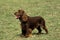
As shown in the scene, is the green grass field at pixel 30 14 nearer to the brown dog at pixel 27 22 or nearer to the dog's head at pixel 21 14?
the brown dog at pixel 27 22

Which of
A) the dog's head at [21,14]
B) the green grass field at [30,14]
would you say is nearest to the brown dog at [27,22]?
the dog's head at [21,14]

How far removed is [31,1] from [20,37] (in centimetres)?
788

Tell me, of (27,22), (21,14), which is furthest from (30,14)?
(21,14)

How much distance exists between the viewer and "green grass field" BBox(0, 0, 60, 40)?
9.21m

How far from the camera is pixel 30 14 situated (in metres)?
13.0

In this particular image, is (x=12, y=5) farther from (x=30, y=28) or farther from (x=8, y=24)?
(x=30, y=28)

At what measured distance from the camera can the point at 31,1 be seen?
16781mm

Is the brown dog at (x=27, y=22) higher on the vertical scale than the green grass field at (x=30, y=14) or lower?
higher

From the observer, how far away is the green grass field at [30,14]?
9.21 metres

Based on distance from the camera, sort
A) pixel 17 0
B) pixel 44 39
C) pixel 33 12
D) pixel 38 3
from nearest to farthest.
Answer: pixel 44 39
pixel 33 12
pixel 38 3
pixel 17 0

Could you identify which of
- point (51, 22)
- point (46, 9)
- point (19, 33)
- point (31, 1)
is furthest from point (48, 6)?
point (19, 33)

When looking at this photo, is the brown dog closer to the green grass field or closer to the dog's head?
the dog's head

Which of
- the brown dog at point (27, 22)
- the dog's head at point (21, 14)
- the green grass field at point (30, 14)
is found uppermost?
the dog's head at point (21, 14)

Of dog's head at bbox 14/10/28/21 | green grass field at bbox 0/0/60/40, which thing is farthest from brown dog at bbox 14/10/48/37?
green grass field at bbox 0/0/60/40
